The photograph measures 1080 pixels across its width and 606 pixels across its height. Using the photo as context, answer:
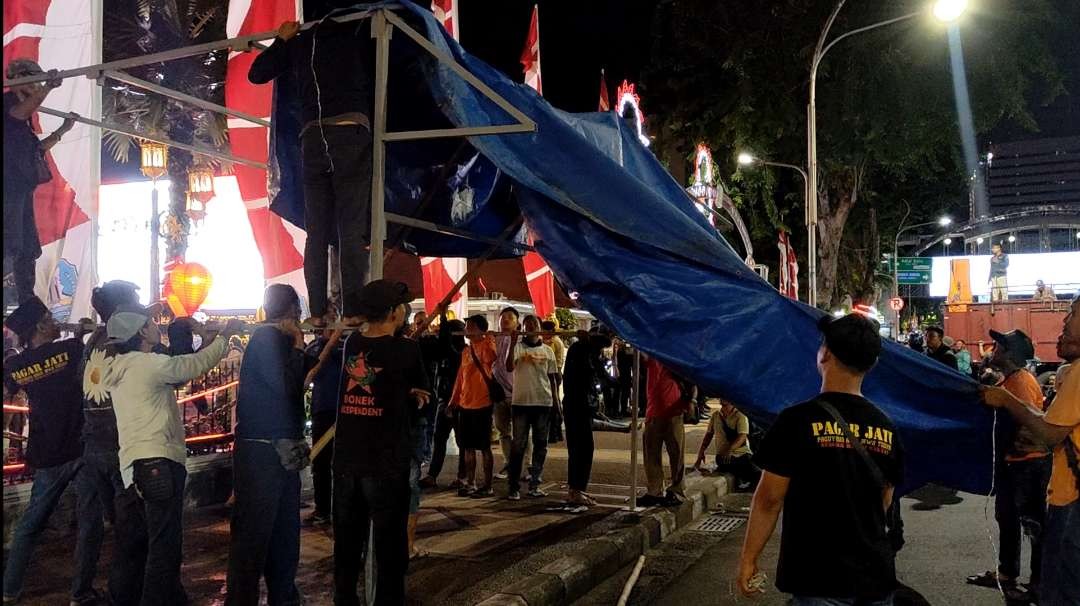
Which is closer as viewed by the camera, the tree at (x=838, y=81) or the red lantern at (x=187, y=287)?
the red lantern at (x=187, y=287)

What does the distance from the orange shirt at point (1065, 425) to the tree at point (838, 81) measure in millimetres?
15954

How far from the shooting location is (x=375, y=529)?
4.14 m

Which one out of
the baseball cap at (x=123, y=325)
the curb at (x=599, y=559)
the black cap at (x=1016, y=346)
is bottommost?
the curb at (x=599, y=559)

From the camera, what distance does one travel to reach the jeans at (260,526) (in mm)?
4410

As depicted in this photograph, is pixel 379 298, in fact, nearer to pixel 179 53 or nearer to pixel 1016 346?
pixel 179 53

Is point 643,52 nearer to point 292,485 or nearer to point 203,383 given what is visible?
point 203,383

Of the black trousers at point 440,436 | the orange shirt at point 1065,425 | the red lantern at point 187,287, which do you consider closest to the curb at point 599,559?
the black trousers at point 440,436

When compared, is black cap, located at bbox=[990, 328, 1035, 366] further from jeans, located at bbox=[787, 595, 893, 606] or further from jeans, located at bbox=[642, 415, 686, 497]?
jeans, located at bbox=[787, 595, 893, 606]

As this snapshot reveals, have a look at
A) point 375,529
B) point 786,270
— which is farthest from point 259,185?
point 786,270

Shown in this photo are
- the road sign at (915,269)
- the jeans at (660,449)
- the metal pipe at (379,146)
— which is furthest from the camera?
the road sign at (915,269)

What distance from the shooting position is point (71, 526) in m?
7.19

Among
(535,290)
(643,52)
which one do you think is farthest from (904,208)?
(535,290)

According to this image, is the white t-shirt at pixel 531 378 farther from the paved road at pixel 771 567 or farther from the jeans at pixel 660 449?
the paved road at pixel 771 567

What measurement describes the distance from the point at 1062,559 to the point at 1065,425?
24.0 inches
